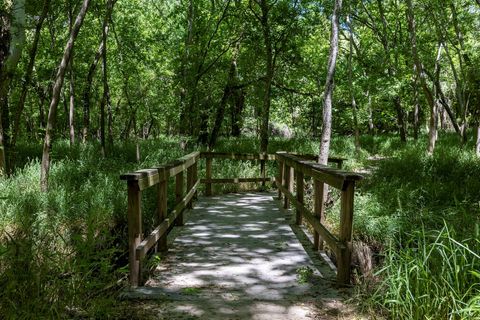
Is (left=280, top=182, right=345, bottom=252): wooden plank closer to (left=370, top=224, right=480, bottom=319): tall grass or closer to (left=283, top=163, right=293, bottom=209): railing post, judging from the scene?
(left=370, top=224, right=480, bottom=319): tall grass

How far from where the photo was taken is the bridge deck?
12.8 feet

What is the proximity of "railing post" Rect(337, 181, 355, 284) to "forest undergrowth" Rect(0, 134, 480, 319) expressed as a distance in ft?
0.79

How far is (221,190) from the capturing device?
11.1 m

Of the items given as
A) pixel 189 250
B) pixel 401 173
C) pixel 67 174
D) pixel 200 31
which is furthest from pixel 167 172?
pixel 200 31

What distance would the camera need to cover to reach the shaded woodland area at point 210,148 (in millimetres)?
3543

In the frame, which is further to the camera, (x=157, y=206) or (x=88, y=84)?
(x=88, y=84)

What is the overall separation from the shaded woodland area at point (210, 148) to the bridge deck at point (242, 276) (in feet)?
1.26

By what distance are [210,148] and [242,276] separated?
1135cm

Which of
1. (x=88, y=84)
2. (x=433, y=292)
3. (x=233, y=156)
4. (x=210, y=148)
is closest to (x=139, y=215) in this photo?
(x=433, y=292)

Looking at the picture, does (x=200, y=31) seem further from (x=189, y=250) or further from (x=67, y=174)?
(x=189, y=250)

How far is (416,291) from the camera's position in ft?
11.1

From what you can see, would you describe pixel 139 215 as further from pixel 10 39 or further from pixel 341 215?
pixel 10 39

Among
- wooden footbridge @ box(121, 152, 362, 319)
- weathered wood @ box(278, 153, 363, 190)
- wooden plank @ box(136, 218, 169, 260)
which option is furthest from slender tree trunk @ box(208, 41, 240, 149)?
wooden plank @ box(136, 218, 169, 260)

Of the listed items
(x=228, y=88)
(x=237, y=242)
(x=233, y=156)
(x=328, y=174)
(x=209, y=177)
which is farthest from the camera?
(x=228, y=88)
